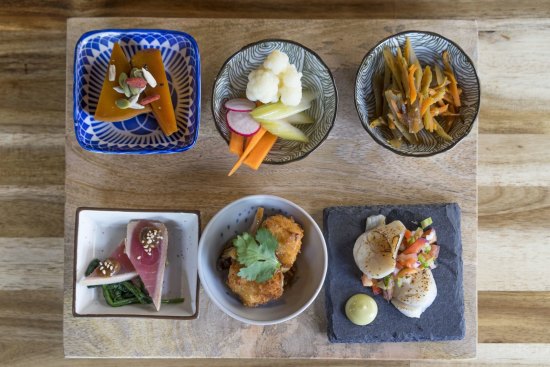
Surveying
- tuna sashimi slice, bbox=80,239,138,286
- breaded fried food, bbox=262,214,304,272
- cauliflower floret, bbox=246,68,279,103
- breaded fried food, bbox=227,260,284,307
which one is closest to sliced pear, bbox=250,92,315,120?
cauliflower floret, bbox=246,68,279,103

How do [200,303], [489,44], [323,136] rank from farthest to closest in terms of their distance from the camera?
[489,44] → [200,303] → [323,136]

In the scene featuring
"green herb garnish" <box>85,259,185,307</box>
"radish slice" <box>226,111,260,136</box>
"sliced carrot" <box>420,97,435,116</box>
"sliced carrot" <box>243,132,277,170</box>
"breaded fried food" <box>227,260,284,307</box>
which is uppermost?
"sliced carrot" <box>420,97,435,116</box>

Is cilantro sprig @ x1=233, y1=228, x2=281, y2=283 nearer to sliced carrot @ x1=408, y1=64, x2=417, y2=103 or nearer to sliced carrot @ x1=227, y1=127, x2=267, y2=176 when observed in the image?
sliced carrot @ x1=227, y1=127, x2=267, y2=176

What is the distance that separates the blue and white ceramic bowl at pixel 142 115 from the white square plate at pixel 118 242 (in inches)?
6.9

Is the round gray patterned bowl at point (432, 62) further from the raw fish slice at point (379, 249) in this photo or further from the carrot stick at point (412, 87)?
the raw fish slice at point (379, 249)

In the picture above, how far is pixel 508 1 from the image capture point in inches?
73.4

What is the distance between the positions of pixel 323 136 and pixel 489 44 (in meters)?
0.86

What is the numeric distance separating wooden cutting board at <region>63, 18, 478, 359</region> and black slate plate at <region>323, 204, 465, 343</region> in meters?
0.04

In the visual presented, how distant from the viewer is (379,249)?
4.75 feet

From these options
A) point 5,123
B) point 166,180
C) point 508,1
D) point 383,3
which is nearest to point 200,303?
point 166,180

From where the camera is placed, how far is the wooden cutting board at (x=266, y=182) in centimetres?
151

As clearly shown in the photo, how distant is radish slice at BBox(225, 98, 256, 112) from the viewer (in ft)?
4.59

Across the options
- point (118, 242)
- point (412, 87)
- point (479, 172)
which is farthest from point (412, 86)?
point (118, 242)

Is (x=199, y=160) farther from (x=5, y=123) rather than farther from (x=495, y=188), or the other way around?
(x=495, y=188)
